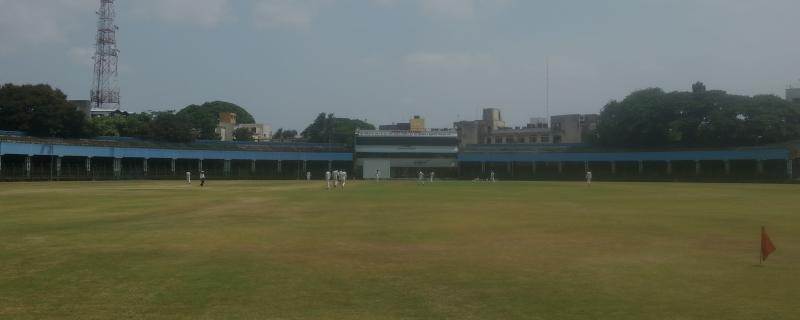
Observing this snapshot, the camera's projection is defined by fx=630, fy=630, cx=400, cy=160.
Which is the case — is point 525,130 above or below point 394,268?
above

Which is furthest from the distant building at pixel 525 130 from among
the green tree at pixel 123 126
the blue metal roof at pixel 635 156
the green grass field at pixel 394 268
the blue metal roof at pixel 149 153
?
the green grass field at pixel 394 268

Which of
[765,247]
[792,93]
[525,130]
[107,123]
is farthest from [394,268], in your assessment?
[525,130]

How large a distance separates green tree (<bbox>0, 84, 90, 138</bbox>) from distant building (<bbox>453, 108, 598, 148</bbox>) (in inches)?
2698

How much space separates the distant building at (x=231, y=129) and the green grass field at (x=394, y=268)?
11318 cm

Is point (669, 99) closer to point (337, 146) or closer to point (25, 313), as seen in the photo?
point (337, 146)

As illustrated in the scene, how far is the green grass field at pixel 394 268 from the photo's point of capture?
8.80 meters

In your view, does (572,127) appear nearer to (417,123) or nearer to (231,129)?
(417,123)

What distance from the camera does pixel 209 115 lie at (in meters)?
125

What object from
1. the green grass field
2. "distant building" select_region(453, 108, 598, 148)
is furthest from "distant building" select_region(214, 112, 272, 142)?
the green grass field

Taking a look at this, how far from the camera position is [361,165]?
10706 cm

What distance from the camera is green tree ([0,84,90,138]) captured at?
3287 inches

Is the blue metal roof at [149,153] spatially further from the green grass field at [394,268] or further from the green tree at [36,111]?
the green grass field at [394,268]

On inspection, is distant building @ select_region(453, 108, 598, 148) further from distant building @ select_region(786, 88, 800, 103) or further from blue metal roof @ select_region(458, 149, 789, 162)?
distant building @ select_region(786, 88, 800, 103)

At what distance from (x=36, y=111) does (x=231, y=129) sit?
53.1 metres
